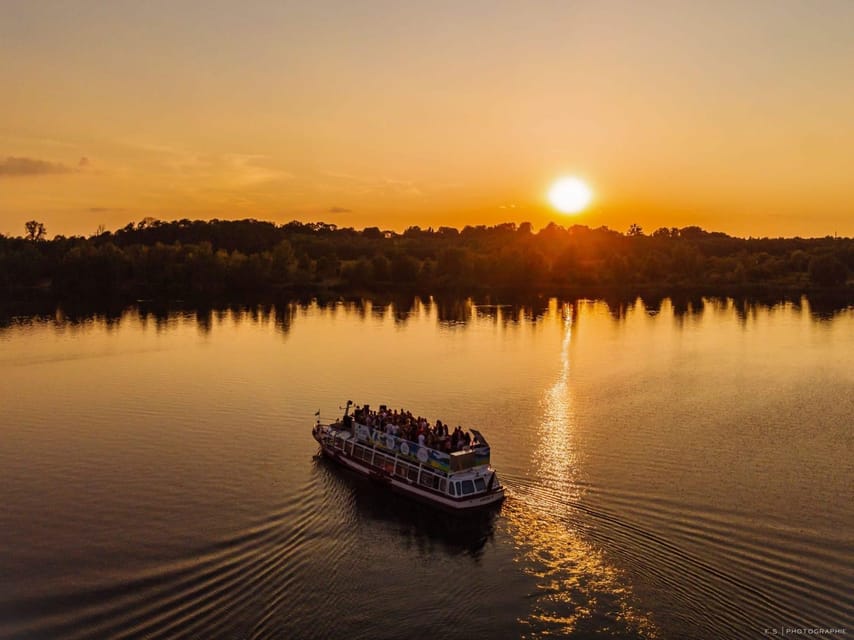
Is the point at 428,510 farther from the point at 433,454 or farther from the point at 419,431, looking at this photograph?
the point at 419,431

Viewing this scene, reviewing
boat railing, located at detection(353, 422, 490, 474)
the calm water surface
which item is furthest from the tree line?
boat railing, located at detection(353, 422, 490, 474)

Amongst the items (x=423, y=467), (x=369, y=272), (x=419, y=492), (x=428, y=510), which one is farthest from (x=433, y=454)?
(x=369, y=272)

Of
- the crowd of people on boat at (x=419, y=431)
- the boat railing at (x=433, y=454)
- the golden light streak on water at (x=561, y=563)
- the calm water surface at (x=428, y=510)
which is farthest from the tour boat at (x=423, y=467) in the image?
the golden light streak on water at (x=561, y=563)

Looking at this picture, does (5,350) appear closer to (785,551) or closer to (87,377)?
(87,377)

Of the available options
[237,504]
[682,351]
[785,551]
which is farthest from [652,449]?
[682,351]

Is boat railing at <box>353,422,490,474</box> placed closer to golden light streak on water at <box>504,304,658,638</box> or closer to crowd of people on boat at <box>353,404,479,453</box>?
crowd of people on boat at <box>353,404,479,453</box>
